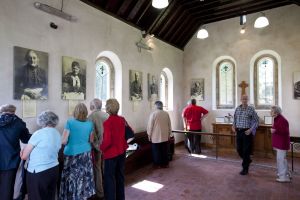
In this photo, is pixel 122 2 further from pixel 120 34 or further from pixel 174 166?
pixel 174 166

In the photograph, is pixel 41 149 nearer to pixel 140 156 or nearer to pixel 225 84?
pixel 140 156

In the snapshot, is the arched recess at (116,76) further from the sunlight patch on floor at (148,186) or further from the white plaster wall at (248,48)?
the white plaster wall at (248,48)

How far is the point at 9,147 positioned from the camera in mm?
2598

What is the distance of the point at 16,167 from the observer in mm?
2684

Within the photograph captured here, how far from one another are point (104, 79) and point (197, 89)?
12.8 feet

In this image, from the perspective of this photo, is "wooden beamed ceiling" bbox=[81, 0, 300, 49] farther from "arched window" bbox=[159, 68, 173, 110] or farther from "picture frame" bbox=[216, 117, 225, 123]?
"picture frame" bbox=[216, 117, 225, 123]

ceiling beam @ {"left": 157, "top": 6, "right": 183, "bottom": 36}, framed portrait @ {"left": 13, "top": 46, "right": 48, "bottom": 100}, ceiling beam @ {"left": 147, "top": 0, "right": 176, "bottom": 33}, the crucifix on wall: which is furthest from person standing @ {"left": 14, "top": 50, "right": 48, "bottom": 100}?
the crucifix on wall

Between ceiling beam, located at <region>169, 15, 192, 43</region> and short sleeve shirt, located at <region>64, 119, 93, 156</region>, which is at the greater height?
ceiling beam, located at <region>169, 15, 192, 43</region>

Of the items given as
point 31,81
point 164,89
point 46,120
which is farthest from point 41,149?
point 164,89

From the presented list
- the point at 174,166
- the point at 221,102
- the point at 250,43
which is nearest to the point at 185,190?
the point at 174,166

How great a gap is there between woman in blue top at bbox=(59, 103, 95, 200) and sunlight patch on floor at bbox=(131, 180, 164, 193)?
1292mm

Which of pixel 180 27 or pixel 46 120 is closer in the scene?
pixel 46 120

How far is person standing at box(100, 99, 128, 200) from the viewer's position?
289 centimetres

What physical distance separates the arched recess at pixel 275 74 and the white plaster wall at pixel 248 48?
0.11 metres
